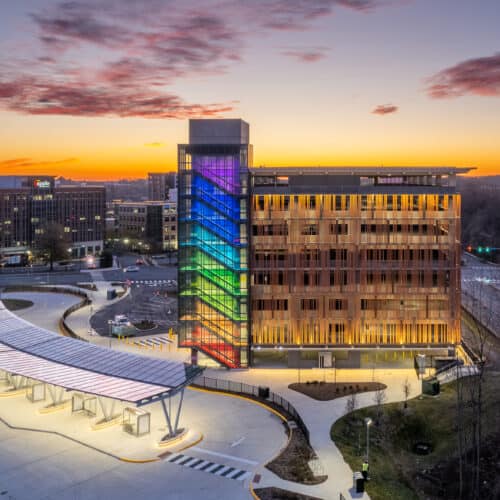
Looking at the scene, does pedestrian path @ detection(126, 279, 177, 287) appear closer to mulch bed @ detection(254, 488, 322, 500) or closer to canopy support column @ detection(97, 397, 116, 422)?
canopy support column @ detection(97, 397, 116, 422)

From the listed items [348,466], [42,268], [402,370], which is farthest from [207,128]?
[42,268]

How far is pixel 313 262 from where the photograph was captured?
2576 inches

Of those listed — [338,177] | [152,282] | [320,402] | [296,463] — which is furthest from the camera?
[152,282]

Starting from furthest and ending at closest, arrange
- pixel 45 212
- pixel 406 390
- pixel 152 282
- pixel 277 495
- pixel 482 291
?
1. pixel 45 212
2. pixel 152 282
3. pixel 482 291
4. pixel 406 390
5. pixel 277 495

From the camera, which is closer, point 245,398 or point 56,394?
point 56,394

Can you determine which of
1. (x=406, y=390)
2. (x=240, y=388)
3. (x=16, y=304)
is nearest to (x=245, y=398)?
(x=240, y=388)

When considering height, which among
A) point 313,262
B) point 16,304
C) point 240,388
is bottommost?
point 16,304

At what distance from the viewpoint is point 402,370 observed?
6400 cm

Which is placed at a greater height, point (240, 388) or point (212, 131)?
point (212, 131)

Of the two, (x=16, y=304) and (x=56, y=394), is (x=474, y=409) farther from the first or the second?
(x=16, y=304)

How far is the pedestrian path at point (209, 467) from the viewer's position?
1590 inches

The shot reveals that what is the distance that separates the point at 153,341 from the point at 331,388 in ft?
87.0

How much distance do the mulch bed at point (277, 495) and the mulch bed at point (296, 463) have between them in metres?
1.63

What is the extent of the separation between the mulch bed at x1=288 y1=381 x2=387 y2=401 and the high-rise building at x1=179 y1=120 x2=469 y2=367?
5.66 m
